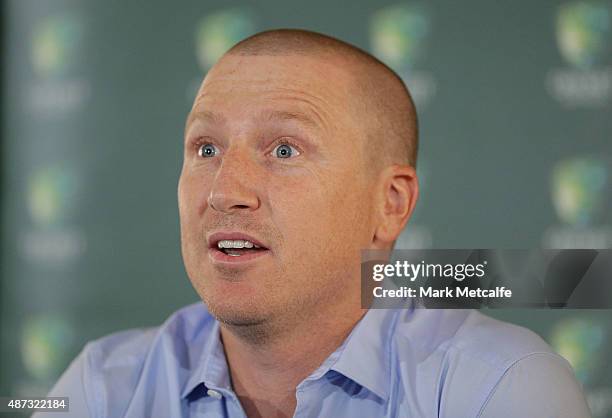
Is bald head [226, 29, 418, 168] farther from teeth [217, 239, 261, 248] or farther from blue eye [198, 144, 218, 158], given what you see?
teeth [217, 239, 261, 248]

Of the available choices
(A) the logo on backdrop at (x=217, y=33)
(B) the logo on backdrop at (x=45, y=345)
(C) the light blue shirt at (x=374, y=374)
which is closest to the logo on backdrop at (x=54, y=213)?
(B) the logo on backdrop at (x=45, y=345)

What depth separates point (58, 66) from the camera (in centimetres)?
201

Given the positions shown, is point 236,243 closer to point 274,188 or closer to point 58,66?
point 274,188

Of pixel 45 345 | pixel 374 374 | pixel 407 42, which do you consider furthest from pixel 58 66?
pixel 374 374

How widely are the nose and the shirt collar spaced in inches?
12.6

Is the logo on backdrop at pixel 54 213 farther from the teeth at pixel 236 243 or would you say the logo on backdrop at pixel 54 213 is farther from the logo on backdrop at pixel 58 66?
the teeth at pixel 236 243

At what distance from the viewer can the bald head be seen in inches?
49.3

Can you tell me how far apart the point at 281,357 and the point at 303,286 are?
0.16m

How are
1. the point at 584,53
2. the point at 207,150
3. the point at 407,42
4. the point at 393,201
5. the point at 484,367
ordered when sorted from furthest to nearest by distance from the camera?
the point at 407,42 < the point at 584,53 < the point at 393,201 < the point at 207,150 < the point at 484,367

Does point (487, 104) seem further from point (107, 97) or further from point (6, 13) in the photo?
point (6, 13)

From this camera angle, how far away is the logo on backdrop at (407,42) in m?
1.83

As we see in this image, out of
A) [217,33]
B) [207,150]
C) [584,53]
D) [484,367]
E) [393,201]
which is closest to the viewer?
[484,367]

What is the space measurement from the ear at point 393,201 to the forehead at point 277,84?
0.17 metres

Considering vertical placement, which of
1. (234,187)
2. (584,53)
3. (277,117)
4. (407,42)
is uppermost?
(407,42)
